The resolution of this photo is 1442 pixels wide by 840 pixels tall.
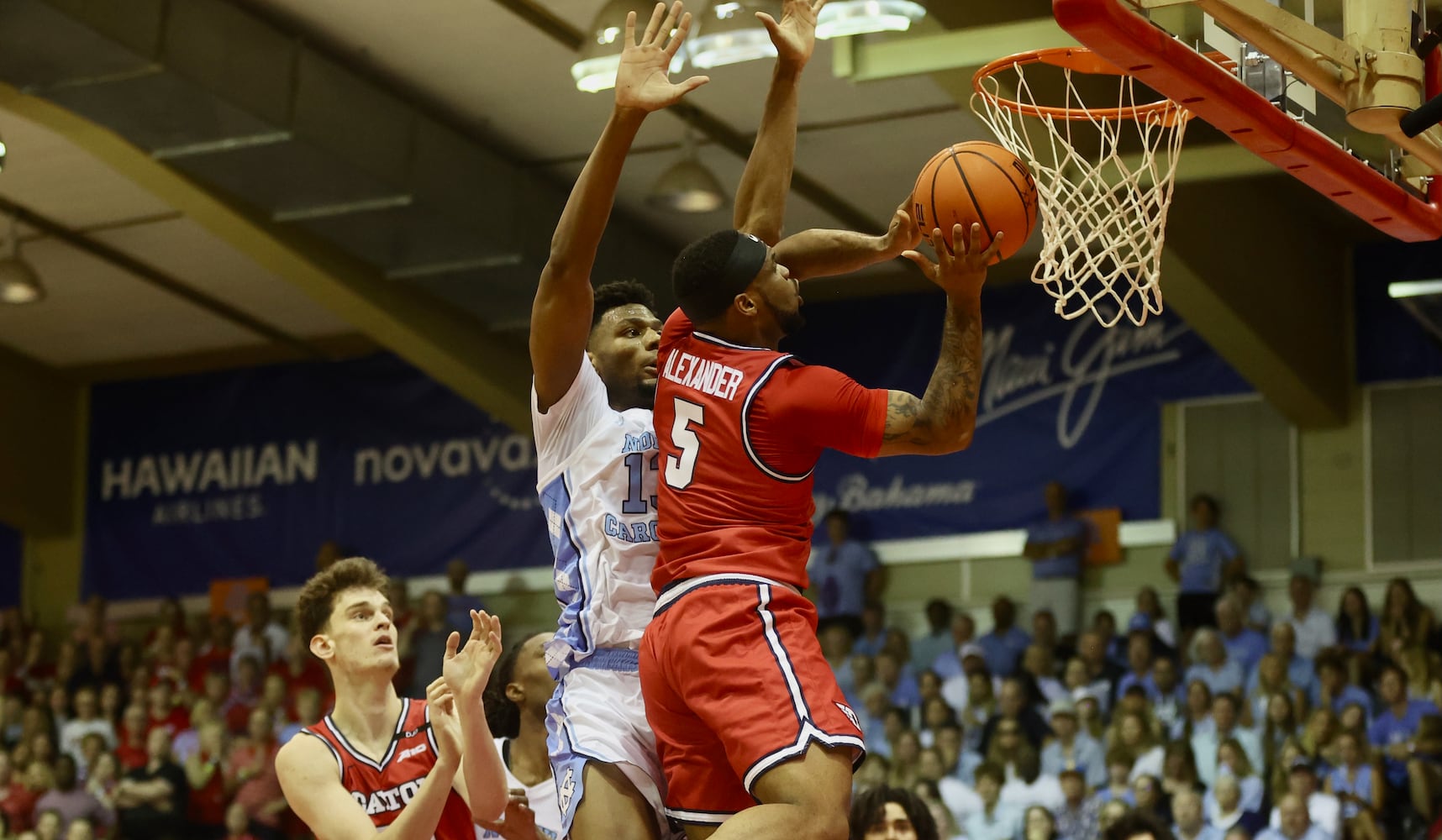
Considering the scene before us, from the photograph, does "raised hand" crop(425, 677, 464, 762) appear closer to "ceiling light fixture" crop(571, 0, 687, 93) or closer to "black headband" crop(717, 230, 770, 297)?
"black headband" crop(717, 230, 770, 297)

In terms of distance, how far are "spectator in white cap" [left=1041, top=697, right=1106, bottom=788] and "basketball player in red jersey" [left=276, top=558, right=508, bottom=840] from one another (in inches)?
303

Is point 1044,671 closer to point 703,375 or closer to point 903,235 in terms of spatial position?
point 903,235

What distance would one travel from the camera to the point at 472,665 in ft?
15.9

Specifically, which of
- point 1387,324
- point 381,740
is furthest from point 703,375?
point 1387,324

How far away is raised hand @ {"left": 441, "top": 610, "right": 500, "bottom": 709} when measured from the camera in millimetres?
4828

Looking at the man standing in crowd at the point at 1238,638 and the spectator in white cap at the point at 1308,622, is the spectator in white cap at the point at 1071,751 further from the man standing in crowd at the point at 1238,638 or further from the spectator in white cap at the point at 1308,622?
the spectator in white cap at the point at 1308,622

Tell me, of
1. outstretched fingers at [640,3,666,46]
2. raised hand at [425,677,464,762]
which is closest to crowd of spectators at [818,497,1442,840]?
raised hand at [425,677,464,762]

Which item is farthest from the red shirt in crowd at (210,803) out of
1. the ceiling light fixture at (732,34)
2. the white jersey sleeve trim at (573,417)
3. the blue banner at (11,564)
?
the white jersey sleeve trim at (573,417)

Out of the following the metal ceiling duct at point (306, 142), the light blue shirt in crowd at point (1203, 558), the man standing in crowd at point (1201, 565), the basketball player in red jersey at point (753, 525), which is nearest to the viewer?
the basketball player in red jersey at point (753, 525)

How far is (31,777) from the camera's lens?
52.2ft

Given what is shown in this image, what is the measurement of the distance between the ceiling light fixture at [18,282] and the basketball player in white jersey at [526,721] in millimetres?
11141

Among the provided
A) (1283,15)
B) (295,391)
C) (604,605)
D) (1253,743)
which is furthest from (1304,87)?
(295,391)

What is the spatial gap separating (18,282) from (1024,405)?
8963 millimetres

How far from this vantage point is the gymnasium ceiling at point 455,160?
41.5 ft
